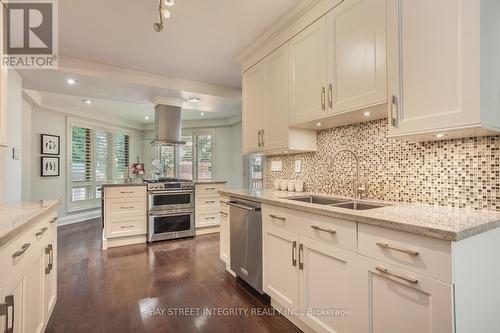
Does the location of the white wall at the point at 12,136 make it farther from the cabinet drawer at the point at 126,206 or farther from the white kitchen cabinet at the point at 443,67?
the white kitchen cabinet at the point at 443,67

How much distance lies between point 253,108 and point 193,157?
4.40 meters

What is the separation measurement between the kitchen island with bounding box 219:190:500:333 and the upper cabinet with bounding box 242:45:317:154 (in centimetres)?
85

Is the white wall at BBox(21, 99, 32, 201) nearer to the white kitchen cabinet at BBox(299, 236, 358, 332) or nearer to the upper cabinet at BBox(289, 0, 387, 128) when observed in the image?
the upper cabinet at BBox(289, 0, 387, 128)

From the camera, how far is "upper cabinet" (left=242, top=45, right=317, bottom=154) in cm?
230

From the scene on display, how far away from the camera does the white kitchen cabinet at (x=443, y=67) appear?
112 centimetres

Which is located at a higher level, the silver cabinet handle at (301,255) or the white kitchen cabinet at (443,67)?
the white kitchen cabinet at (443,67)

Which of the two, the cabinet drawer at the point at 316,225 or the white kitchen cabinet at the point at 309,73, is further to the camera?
the white kitchen cabinet at the point at 309,73

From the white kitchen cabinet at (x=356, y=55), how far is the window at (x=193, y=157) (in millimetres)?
5250

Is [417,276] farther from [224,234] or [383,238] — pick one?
[224,234]

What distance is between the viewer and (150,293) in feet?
7.51

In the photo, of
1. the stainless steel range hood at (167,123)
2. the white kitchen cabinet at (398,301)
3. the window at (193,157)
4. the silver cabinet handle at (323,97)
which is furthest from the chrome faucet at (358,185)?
the window at (193,157)

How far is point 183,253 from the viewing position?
3.39 meters

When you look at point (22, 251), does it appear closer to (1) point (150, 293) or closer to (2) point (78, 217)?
(1) point (150, 293)

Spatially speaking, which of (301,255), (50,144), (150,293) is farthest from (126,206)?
(301,255)
